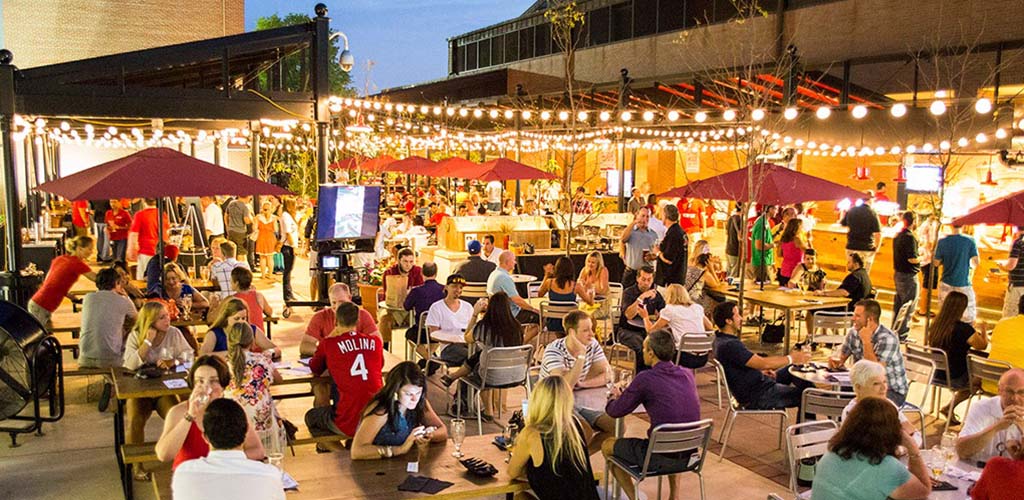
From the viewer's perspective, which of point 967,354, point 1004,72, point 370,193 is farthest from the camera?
point 1004,72

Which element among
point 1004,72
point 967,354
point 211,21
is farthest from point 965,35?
point 211,21

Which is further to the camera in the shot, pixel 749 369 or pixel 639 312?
pixel 639 312

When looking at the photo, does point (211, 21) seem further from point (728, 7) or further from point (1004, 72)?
point (1004, 72)

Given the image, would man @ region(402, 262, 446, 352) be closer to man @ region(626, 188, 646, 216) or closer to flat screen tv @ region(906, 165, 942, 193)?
man @ region(626, 188, 646, 216)

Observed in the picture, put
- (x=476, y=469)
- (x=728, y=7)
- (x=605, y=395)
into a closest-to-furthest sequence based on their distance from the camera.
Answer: (x=476, y=469) < (x=605, y=395) < (x=728, y=7)

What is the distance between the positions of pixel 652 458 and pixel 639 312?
3676 mm

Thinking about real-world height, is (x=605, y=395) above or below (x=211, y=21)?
below

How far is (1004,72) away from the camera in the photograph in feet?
49.9

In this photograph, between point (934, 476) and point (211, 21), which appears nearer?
point (934, 476)

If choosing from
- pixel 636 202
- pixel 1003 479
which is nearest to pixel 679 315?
pixel 1003 479

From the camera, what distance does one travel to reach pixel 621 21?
88.6ft

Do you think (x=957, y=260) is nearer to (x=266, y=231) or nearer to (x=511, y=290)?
(x=511, y=290)

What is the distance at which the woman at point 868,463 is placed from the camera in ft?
13.1

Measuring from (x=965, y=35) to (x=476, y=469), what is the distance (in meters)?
15.1
